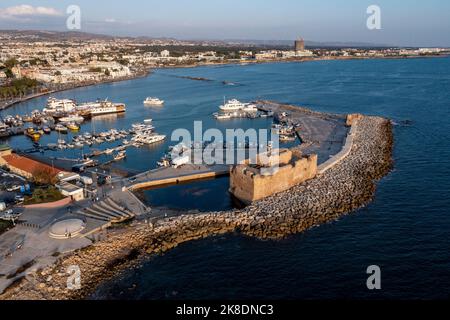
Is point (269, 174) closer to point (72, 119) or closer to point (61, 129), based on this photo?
point (61, 129)

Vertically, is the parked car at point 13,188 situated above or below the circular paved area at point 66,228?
above

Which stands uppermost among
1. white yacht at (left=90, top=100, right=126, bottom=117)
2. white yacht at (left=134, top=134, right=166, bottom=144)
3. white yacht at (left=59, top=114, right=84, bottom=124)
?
white yacht at (left=90, top=100, right=126, bottom=117)

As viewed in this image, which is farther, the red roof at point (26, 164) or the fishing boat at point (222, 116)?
the fishing boat at point (222, 116)

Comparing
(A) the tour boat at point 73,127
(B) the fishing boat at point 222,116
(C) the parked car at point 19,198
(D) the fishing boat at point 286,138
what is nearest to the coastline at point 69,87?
(A) the tour boat at point 73,127

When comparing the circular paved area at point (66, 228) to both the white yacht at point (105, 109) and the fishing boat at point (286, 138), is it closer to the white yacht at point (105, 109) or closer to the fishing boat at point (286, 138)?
the fishing boat at point (286, 138)

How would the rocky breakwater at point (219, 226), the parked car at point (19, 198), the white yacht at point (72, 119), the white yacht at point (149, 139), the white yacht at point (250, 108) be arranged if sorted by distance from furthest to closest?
the white yacht at point (250, 108), the white yacht at point (72, 119), the white yacht at point (149, 139), the parked car at point (19, 198), the rocky breakwater at point (219, 226)

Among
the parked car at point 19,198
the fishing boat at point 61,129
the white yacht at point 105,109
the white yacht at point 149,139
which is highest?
the white yacht at point 105,109

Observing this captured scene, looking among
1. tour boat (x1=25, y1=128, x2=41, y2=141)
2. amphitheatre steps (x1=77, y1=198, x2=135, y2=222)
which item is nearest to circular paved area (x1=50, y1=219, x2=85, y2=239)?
amphitheatre steps (x1=77, y1=198, x2=135, y2=222)

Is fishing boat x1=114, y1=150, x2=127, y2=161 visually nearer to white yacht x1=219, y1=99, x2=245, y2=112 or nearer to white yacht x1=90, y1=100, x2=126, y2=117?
white yacht x1=90, y1=100, x2=126, y2=117
